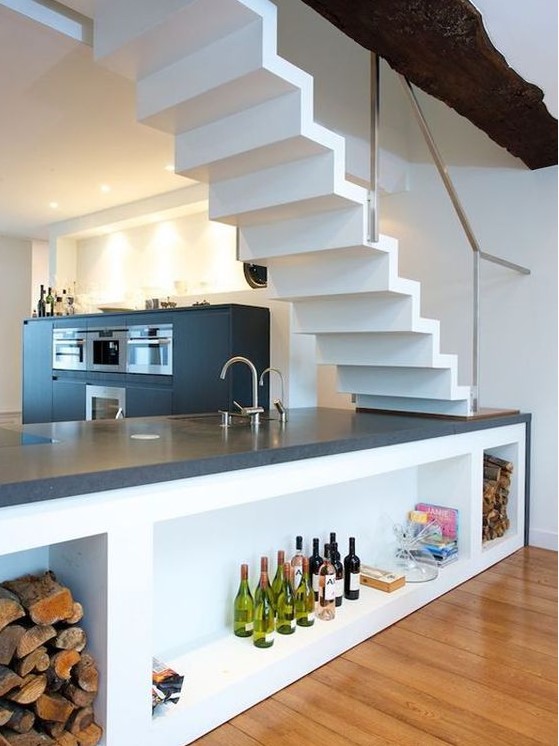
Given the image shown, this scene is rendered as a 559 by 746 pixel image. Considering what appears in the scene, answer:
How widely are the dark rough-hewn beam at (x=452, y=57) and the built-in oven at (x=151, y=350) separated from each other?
2593mm

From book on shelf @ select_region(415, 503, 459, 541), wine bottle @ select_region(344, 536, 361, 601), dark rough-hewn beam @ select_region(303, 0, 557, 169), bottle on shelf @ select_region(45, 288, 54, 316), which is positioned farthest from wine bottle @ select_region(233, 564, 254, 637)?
bottle on shelf @ select_region(45, 288, 54, 316)

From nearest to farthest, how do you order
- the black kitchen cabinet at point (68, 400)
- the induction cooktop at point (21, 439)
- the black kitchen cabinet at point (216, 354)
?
the induction cooktop at point (21, 439) → the black kitchen cabinet at point (216, 354) → the black kitchen cabinet at point (68, 400)

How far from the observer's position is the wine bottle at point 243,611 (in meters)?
2.19

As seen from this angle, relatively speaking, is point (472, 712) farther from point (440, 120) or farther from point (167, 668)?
point (440, 120)

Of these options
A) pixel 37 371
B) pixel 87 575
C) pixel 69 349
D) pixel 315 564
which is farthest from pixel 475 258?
pixel 37 371

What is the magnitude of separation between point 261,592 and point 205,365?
7.41 feet

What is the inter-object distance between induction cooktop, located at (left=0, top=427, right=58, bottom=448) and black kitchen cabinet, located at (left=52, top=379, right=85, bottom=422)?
3.35 m

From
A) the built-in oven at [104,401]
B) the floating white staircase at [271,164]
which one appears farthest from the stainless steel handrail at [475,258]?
the built-in oven at [104,401]

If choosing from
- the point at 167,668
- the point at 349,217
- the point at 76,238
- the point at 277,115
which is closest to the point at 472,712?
the point at 167,668

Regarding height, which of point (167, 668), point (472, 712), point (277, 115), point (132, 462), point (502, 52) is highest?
point (502, 52)

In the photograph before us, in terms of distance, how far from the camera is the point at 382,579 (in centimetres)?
267

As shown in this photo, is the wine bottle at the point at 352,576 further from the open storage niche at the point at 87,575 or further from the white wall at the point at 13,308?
the white wall at the point at 13,308

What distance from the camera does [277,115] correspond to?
88.3 inches

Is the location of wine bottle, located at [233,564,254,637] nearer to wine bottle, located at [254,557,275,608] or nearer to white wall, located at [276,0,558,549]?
wine bottle, located at [254,557,275,608]
